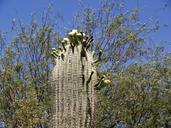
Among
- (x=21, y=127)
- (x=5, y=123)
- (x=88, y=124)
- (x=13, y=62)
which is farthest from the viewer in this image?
(x=13, y=62)

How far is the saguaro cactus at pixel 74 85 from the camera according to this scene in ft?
15.1

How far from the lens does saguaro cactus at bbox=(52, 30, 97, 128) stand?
4598 mm

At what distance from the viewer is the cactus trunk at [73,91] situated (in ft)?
15.1

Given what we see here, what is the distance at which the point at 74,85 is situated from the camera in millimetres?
4711

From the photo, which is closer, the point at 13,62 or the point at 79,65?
the point at 79,65

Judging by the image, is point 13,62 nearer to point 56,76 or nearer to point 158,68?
point 158,68

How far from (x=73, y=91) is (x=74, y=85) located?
3.1 inches

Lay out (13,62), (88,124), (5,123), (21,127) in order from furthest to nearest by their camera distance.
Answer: (13,62) < (5,123) < (21,127) < (88,124)

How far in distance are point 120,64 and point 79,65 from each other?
10953mm

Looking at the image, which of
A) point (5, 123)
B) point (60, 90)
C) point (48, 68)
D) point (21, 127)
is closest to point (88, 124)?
point (60, 90)

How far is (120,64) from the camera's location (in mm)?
15734

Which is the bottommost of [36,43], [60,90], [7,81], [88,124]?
[88,124]

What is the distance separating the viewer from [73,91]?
183 inches

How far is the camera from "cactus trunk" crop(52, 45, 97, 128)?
15.1ft
